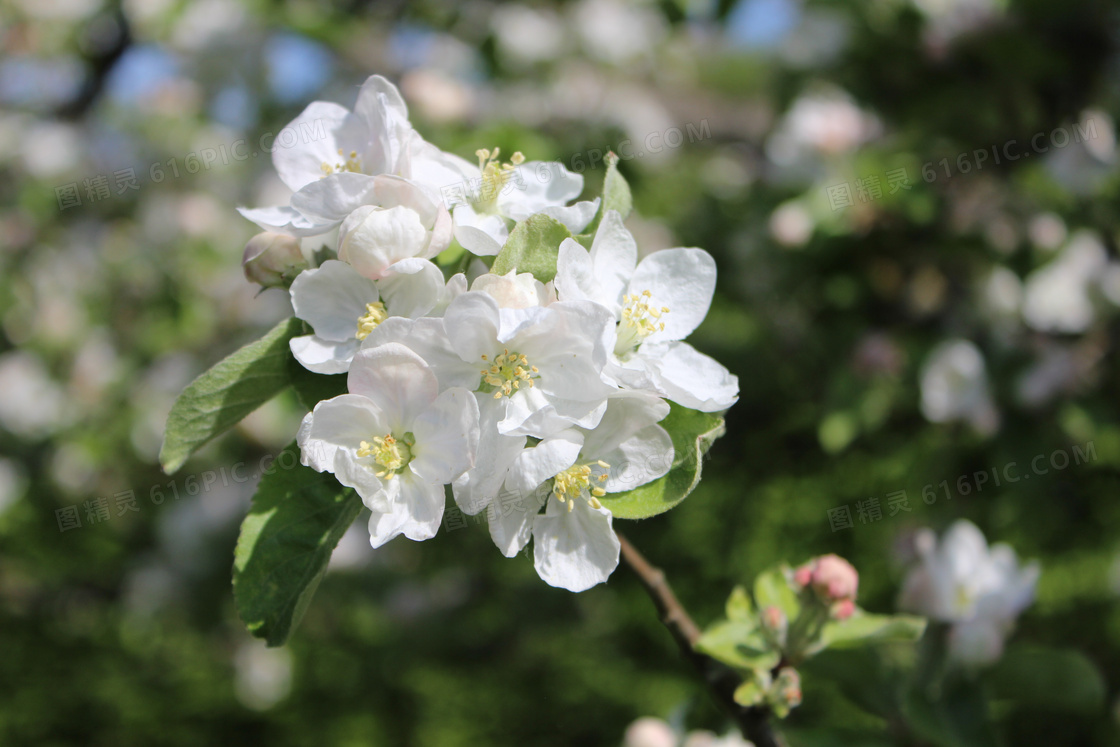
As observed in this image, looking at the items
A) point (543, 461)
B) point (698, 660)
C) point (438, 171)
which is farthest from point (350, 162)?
point (698, 660)

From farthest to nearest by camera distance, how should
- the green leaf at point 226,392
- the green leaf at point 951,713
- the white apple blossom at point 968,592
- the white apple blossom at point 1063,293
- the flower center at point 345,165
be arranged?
the white apple blossom at point 1063,293, the white apple blossom at point 968,592, the green leaf at point 951,713, the flower center at point 345,165, the green leaf at point 226,392

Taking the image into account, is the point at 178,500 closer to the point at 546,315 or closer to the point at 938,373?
the point at 938,373

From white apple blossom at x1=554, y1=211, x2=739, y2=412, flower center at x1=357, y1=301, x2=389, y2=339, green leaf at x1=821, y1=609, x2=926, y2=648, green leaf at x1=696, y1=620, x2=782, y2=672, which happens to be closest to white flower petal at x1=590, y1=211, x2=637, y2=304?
white apple blossom at x1=554, y1=211, x2=739, y2=412

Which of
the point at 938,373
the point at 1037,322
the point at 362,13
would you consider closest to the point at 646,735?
the point at 938,373

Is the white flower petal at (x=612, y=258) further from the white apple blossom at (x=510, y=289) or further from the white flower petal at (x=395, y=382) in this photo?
the white flower petal at (x=395, y=382)

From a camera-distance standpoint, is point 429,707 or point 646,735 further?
point 429,707

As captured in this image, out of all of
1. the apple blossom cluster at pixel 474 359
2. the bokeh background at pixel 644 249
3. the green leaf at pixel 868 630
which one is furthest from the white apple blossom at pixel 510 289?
the bokeh background at pixel 644 249
